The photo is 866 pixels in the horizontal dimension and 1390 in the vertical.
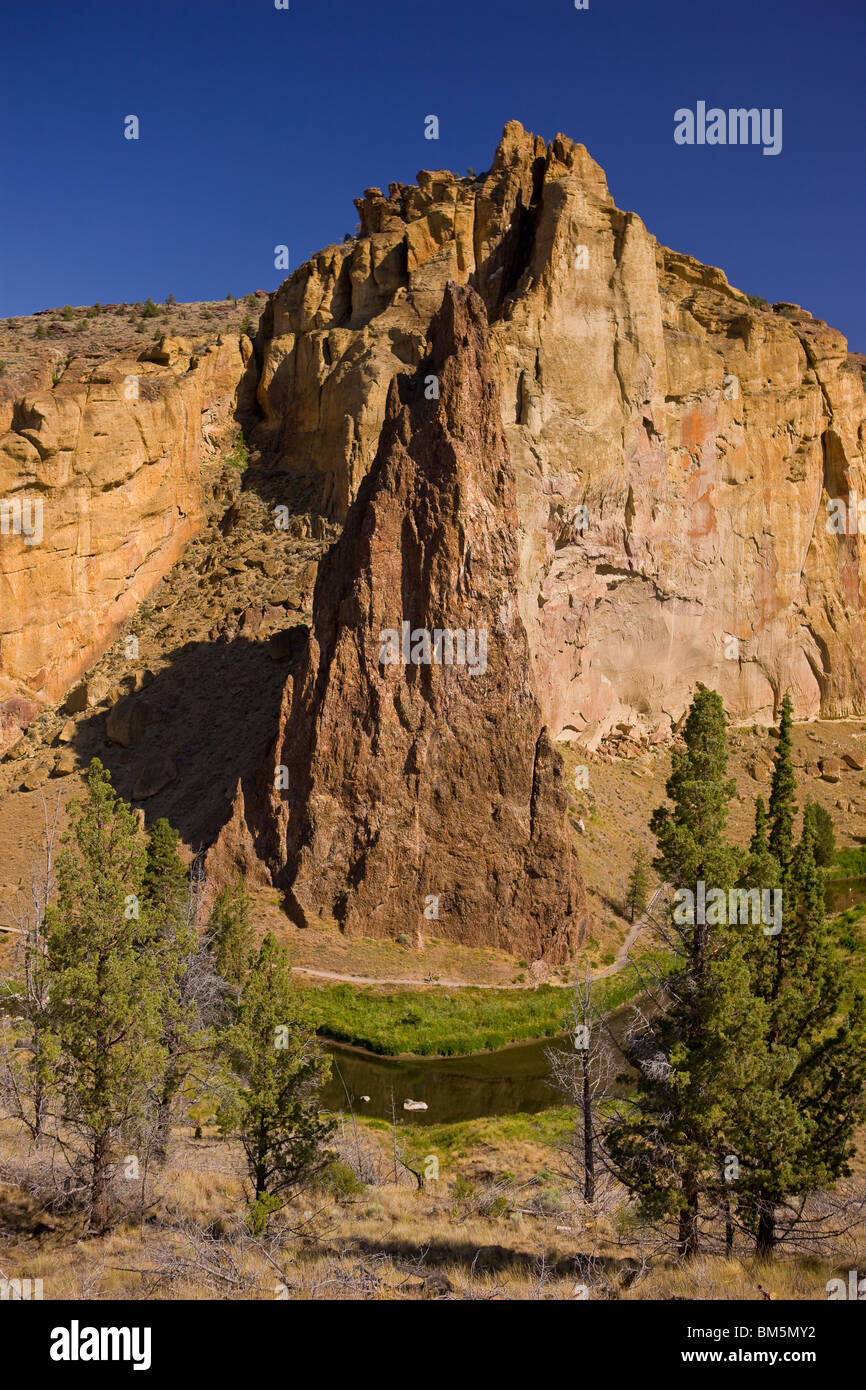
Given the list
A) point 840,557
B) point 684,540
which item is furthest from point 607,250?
point 840,557

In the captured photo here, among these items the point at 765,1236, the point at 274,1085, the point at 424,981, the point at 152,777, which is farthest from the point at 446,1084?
the point at 152,777

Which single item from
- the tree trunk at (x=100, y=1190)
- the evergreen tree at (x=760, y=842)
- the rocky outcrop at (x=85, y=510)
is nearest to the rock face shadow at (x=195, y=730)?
the rocky outcrop at (x=85, y=510)

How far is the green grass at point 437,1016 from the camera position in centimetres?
2864

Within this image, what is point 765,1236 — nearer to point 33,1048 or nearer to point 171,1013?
point 171,1013

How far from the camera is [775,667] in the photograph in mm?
56688

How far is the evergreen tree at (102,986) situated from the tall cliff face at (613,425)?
30.3 m

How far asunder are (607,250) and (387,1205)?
43.1 meters

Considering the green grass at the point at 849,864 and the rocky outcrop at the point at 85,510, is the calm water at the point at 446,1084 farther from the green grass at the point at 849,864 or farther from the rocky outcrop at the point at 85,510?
the rocky outcrop at the point at 85,510

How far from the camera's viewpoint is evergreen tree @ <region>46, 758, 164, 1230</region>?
13.5 metres

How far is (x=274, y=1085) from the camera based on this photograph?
575 inches

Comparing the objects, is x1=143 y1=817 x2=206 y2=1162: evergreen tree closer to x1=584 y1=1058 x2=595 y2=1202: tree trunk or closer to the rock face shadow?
x1=584 y1=1058 x2=595 y2=1202: tree trunk

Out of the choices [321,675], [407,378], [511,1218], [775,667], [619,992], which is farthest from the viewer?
[775,667]

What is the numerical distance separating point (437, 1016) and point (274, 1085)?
1597 cm

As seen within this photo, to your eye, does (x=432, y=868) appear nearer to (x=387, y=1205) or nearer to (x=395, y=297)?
(x=387, y=1205)
